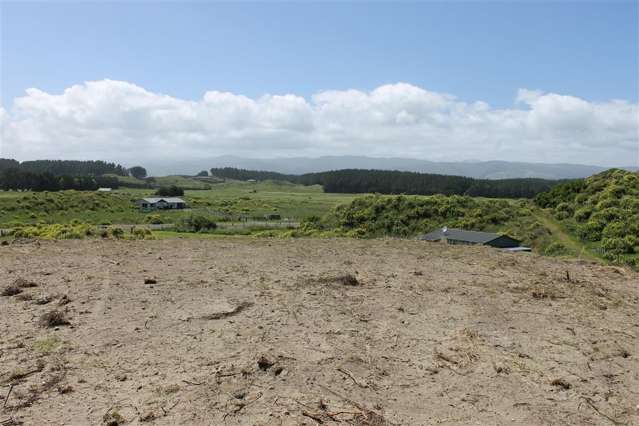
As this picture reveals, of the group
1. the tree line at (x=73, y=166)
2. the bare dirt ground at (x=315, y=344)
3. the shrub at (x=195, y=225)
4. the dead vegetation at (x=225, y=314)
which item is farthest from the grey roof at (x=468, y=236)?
the tree line at (x=73, y=166)

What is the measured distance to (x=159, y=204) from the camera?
68062mm

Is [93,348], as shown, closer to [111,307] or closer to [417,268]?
[111,307]

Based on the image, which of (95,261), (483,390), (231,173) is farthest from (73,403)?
(231,173)

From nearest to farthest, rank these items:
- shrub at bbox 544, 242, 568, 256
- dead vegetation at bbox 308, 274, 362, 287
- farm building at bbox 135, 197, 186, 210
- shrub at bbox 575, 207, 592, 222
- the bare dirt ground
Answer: the bare dirt ground → dead vegetation at bbox 308, 274, 362, 287 → shrub at bbox 544, 242, 568, 256 → shrub at bbox 575, 207, 592, 222 → farm building at bbox 135, 197, 186, 210

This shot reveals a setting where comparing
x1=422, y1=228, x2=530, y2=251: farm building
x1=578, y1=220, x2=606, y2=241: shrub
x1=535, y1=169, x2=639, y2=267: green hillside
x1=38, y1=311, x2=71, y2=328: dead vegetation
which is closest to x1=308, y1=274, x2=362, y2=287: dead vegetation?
x1=38, y1=311, x2=71, y2=328: dead vegetation

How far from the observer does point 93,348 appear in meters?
6.66

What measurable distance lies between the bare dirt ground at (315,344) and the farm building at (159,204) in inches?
2234

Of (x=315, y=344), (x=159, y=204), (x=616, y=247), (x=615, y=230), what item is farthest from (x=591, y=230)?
(x=159, y=204)

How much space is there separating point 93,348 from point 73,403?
147cm

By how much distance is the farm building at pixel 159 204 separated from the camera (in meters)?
66.7

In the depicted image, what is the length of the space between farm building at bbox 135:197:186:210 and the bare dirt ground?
5675 centimetres

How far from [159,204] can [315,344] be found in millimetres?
64959

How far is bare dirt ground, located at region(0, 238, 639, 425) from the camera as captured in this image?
17.2 ft

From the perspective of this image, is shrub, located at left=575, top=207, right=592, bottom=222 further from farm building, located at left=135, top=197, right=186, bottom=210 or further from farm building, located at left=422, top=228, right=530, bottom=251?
farm building, located at left=135, top=197, right=186, bottom=210
